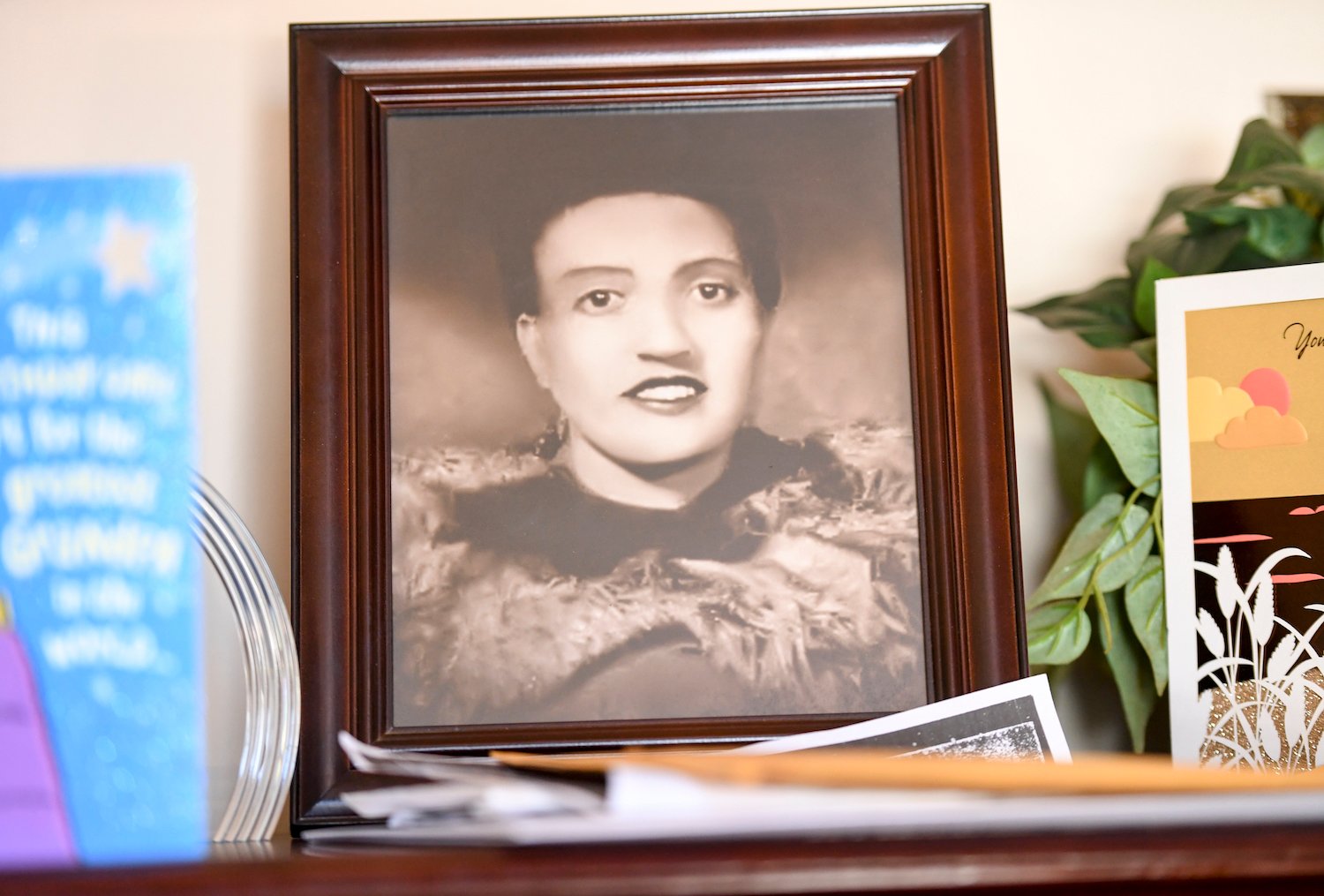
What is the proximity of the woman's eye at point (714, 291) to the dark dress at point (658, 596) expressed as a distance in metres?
→ 0.09

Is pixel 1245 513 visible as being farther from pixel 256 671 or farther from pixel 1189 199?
pixel 256 671

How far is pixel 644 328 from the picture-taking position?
684 mm

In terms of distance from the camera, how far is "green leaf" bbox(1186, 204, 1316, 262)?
69 cm

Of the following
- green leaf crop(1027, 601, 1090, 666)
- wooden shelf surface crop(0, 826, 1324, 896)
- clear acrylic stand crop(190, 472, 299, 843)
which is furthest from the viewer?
green leaf crop(1027, 601, 1090, 666)

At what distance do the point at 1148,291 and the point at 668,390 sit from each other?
0.32 m

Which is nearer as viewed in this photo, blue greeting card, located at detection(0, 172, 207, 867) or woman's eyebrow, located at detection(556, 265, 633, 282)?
blue greeting card, located at detection(0, 172, 207, 867)

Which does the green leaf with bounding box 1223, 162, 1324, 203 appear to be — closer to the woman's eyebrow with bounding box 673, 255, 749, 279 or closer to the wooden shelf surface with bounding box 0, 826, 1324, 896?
the woman's eyebrow with bounding box 673, 255, 749, 279

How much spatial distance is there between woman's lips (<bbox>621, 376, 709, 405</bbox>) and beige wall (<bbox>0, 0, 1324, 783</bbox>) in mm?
248

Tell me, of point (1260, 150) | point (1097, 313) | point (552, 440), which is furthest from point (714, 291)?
point (1260, 150)

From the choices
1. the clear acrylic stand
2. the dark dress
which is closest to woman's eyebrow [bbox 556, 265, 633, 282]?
the dark dress

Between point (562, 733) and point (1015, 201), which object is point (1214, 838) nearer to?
point (562, 733)

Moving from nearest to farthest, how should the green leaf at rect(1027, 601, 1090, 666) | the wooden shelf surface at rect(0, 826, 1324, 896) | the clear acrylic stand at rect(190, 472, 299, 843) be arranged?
the wooden shelf surface at rect(0, 826, 1324, 896) < the clear acrylic stand at rect(190, 472, 299, 843) < the green leaf at rect(1027, 601, 1090, 666)

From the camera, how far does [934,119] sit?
2.28ft

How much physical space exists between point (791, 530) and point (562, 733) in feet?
0.59
